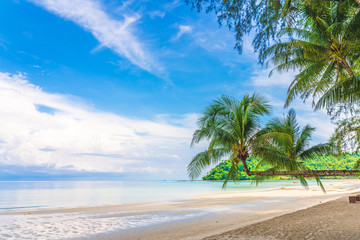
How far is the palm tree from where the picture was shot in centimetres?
614

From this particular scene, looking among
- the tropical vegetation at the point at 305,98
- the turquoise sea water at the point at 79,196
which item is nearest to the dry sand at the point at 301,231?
the tropical vegetation at the point at 305,98

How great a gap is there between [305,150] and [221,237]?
7.71 meters

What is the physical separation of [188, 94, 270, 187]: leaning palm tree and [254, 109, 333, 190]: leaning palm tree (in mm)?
414

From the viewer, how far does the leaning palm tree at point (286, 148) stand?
7.91 m

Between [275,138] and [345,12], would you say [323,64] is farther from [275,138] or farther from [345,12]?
[275,138]

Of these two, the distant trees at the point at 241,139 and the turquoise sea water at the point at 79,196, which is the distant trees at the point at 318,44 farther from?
the turquoise sea water at the point at 79,196

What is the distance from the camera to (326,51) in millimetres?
8453

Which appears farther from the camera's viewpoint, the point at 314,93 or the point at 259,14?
the point at 314,93

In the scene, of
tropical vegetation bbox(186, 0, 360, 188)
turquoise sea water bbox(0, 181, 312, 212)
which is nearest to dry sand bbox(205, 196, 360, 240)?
tropical vegetation bbox(186, 0, 360, 188)

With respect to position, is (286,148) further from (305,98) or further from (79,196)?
(79,196)

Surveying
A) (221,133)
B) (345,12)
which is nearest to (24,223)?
(221,133)

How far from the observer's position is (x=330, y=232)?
5484 millimetres

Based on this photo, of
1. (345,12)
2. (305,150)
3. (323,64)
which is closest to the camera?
(345,12)

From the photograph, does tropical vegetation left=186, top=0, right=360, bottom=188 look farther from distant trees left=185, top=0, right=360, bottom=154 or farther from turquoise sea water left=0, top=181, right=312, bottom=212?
turquoise sea water left=0, top=181, right=312, bottom=212
